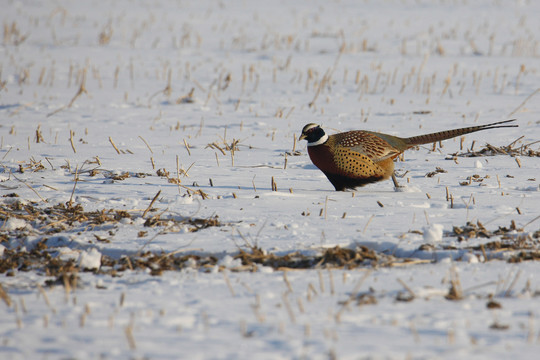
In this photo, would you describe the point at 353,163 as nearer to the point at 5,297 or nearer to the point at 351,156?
the point at 351,156

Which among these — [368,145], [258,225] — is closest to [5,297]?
[258,225]

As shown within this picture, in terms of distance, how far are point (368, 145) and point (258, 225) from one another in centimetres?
156

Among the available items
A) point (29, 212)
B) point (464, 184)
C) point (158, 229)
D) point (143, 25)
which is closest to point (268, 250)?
point (158, 229)

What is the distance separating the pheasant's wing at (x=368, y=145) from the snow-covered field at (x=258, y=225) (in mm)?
314

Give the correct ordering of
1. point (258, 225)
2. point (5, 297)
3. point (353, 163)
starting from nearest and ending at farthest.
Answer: point (5, 297)
point (258, 225)
point (353, 163)

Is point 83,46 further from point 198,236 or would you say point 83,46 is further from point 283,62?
point 198,236

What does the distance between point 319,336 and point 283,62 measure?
11.8m

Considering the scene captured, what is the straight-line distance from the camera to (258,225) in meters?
4.17

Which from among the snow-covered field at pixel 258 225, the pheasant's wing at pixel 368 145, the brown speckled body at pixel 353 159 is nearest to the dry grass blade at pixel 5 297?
the snow-covered field at pixel 258 225

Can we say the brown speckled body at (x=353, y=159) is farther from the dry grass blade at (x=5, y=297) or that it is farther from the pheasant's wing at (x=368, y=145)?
the dry grass blade at (x=5, y=297)

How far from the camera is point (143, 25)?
17.9 meters

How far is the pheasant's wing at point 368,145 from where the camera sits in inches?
207

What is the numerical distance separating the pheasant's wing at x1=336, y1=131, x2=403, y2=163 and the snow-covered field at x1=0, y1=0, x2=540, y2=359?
31 centimetres

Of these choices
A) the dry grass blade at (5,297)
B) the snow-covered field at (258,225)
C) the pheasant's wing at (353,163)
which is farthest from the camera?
the pheasant's wing at (353,163)
